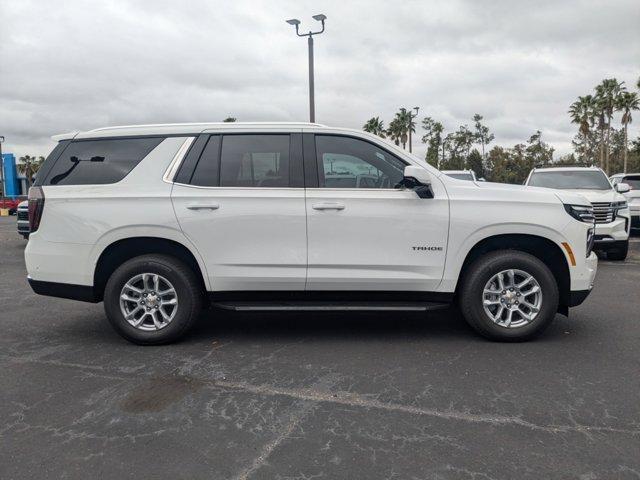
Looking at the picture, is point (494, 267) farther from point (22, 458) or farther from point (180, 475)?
point (22, 458)

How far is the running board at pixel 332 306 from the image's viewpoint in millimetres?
4527

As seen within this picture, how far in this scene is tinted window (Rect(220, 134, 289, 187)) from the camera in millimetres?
4582

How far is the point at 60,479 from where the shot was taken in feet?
8.43

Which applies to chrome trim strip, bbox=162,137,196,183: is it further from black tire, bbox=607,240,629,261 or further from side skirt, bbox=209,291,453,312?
black tire, bbox=607,240,629,261

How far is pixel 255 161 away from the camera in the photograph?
4.64 meters

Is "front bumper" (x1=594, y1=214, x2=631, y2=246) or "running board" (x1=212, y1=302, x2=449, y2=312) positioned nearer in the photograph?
"running board" (x1=212, y1=302, x2=449, y2=312)

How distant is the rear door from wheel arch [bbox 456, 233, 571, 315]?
152cm

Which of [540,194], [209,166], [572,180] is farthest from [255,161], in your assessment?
[572,180]

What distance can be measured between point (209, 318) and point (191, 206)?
5.48 ft

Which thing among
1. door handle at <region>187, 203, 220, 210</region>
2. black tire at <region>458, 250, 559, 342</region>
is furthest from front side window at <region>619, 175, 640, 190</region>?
door handle at <region>187, 203, 220, 210</region>

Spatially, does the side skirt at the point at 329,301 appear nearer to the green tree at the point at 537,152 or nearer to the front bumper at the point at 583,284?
the front bumper at the point at 583,284

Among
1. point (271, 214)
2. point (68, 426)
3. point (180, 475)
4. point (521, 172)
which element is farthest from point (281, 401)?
point (521, 172)

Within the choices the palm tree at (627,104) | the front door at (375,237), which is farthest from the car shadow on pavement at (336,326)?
the palm tree at (627,104)

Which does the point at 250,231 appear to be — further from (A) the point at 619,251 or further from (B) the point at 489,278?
(A) the point at 619,251
